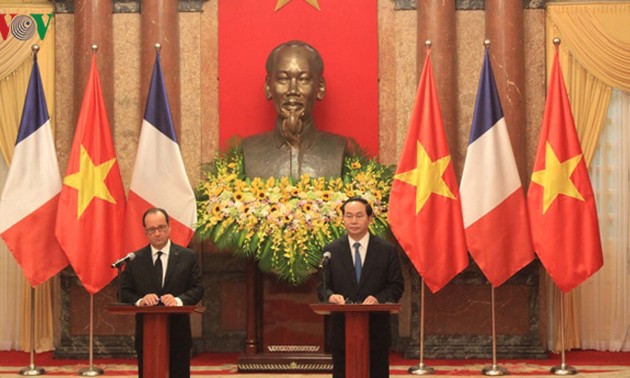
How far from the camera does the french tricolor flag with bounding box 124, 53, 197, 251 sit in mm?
9406

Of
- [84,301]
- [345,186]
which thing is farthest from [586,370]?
[84,301]

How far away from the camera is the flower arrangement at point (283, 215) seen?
8984 mm

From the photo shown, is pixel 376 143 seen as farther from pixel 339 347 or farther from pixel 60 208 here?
pixel 339 347

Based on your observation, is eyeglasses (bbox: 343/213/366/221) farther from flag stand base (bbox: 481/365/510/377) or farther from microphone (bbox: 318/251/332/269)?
flag stand base (bbox: 481/365/510/377)

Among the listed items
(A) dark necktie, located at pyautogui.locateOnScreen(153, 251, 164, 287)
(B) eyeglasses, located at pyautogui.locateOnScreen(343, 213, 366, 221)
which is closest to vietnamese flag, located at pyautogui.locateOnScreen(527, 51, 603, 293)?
(B) eyeglasses, located at pyautogui.locateOnScreen(343, 213, 366, 221)

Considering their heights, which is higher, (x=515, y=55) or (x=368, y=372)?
(x=515, y=55)

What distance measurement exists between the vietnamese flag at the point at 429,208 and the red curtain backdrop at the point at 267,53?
1.45 metres

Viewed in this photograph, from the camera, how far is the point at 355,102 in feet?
35.1

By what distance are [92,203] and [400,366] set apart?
294cm

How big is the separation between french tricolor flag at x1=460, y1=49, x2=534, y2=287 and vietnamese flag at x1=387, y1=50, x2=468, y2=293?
130 mm

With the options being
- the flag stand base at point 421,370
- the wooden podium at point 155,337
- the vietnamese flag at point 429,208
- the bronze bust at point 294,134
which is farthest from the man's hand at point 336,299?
the bronze bust at point 294,134

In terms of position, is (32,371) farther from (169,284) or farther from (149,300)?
(149,300)

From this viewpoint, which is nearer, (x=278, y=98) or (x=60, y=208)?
(x=60, y=208)

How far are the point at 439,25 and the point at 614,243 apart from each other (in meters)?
2.62
